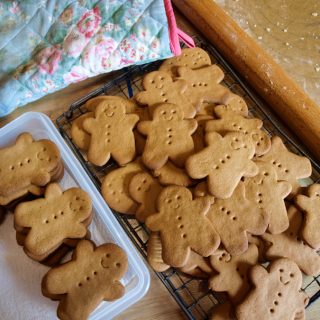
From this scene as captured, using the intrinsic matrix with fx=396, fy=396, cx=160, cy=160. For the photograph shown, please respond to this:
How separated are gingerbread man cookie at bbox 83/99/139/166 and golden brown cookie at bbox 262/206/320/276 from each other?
0.89ft

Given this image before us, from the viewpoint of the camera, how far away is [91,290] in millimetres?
574

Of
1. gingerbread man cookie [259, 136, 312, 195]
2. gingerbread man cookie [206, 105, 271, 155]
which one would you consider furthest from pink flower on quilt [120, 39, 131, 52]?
gingerbread man cookie [259, 136, 312, 195]

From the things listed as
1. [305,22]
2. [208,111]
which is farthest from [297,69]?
[208,111]

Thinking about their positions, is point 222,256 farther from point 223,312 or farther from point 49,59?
point 49,59

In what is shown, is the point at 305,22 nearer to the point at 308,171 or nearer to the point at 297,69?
the point at 297,69

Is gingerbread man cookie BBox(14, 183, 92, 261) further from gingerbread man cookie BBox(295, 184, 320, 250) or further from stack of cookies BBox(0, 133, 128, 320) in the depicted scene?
gingerbread man cookie BBox(295, 184, 320, 250)

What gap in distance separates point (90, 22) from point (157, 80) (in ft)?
0.58

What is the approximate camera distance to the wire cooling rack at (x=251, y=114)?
2.06 ft

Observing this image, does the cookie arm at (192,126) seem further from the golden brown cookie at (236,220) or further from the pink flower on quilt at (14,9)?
the pink flower on quilt at (14,9)

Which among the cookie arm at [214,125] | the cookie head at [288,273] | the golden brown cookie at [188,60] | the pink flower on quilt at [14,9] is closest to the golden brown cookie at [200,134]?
the cookie arm at [214,125]

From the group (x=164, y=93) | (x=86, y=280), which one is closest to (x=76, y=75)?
(x=164, y=93)

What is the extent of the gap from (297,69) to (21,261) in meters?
0.66

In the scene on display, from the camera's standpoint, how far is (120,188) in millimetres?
663

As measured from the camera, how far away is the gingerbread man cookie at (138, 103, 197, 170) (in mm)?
651
